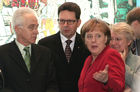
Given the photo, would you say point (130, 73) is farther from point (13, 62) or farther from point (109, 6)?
point (109, 6)

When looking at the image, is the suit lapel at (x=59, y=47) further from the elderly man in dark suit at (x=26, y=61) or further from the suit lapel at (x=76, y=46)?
the elderly man in dark suit at (x=26, y=61)

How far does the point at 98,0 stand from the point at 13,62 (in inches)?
157

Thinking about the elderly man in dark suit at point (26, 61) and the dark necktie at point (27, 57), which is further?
the dark necktie at point (27, 57)

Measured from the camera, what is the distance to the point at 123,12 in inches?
240

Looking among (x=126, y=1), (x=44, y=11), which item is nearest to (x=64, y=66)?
(x=44, y=11)

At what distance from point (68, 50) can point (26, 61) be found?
69 centimetres

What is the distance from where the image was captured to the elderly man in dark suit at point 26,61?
2246 millimetres

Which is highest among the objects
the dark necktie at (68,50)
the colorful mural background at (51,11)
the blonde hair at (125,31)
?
the colorful mural background at (51,11)

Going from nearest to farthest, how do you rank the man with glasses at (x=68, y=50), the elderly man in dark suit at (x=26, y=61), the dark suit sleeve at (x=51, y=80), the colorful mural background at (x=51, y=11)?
the elderly man in dark suit at (x=26, y=61), the dark suit sleeve at (x=51, y=80), the man with glasses at (x=68, y=50), the colorful mural background at (x=51, y=11)

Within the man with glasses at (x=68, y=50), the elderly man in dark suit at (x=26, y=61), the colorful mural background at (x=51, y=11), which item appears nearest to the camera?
the elderly man in dark suit at (x=26, y=61)

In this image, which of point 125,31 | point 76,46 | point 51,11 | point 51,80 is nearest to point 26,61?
point 51,80

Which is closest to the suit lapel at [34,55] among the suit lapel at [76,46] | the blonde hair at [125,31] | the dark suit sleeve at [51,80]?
the dark suit sleeve at [51,80]

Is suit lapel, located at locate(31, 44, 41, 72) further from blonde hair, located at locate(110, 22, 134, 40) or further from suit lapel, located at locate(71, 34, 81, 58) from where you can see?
blonde hair, located at locate(110, 22, 134, 40)

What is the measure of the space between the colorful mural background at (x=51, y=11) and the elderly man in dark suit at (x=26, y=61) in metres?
1.84
